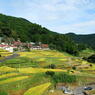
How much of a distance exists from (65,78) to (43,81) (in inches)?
215

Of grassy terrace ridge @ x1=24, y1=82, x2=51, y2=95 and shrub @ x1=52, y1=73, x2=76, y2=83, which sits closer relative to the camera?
grassy terrace ridge @ x1=24, y1=82, x2=51, y2=95

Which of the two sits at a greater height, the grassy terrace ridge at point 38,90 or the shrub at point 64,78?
the shrub at point 64,78

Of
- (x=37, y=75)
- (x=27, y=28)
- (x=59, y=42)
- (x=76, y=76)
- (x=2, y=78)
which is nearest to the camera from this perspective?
(x=2, y=78)

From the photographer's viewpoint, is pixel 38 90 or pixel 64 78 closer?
pixel 38 90

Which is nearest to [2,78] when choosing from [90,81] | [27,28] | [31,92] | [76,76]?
[31,92]

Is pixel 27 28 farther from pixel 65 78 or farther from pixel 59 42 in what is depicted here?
pixel 65 78

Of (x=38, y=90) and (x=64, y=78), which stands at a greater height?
(x=64, y=78)

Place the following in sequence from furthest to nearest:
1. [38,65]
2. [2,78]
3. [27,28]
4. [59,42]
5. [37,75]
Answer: [27,28]
[59,42]
[38,65]
[37,75]
[2,78]

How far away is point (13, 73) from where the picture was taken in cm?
4431

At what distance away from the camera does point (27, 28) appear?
570 feet

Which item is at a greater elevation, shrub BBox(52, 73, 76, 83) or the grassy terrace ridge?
shrub BBox(52, 73, 76, 83)

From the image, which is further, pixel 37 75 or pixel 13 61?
pixel 13 61

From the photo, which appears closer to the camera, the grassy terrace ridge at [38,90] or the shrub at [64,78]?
the grassy terrace ridge at [38,90]

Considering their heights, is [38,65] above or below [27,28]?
below
